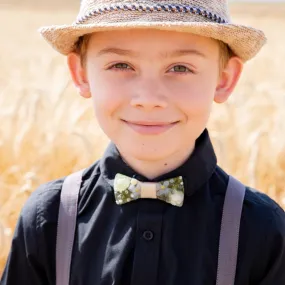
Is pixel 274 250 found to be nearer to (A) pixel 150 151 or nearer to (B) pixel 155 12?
(A) pixel 150 151

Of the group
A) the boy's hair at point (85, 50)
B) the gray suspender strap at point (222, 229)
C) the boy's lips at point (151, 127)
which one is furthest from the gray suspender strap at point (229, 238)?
the boy's hair at point (85, 50)

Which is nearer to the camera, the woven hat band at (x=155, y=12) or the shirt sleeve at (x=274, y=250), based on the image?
the woven hat band at (x=155, y=12)

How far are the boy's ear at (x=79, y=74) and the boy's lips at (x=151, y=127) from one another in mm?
295

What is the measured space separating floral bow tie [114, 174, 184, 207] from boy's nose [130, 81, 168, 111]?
9.6 inches

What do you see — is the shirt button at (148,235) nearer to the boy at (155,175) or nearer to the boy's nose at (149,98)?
the boy at (155,175)

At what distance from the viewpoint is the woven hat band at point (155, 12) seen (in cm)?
211

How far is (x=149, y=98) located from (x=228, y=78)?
0.39m

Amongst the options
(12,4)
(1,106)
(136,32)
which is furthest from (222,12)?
(12,4)

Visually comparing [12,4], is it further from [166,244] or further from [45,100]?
[166,244]

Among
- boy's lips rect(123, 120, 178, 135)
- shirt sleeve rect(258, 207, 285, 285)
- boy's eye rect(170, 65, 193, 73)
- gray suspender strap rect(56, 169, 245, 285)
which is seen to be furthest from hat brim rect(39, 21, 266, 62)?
shirt sleeve rect(258, 207, 285, 285)

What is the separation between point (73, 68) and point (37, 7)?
2846 centimetres

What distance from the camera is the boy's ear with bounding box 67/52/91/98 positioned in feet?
7.80

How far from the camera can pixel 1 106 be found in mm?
5074

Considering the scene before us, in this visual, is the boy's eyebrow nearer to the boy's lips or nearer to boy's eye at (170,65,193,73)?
boy's eye at (170,65,193,73)
